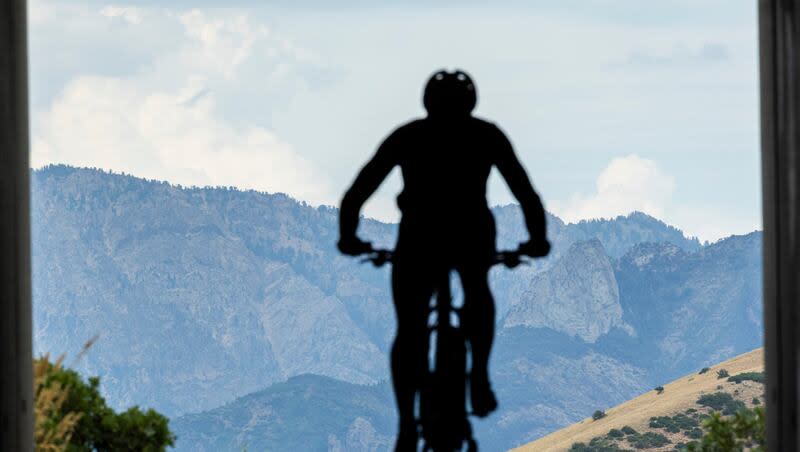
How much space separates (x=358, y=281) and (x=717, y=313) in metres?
57.4

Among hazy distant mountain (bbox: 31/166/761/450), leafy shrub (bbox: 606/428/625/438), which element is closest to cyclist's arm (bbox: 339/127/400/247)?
leafy shrub (bbox: 606/428/625/438)

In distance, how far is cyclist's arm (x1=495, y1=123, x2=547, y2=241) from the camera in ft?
15.1

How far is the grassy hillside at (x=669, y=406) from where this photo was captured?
4812cm

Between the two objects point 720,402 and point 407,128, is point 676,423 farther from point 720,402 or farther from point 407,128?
point 407,128

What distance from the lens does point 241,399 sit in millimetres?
147500

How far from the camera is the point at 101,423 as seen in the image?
21.3 feet

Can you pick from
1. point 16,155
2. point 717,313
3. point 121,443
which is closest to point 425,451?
point 16,155

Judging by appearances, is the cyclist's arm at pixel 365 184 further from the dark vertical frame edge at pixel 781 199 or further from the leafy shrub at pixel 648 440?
the leafy shrub at pixel 648 440

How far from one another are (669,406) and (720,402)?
2201 mm

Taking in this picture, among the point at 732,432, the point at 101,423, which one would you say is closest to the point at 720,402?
the point at 732,432

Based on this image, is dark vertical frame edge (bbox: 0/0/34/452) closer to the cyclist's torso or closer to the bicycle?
the bicycle

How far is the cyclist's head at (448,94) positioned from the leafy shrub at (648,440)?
4382cm

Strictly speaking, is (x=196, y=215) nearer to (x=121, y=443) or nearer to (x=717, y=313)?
(x=717, y=313)

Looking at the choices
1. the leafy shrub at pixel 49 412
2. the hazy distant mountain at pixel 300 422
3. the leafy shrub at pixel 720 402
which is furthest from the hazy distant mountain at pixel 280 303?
the leafy shrub at pixel 49 412
